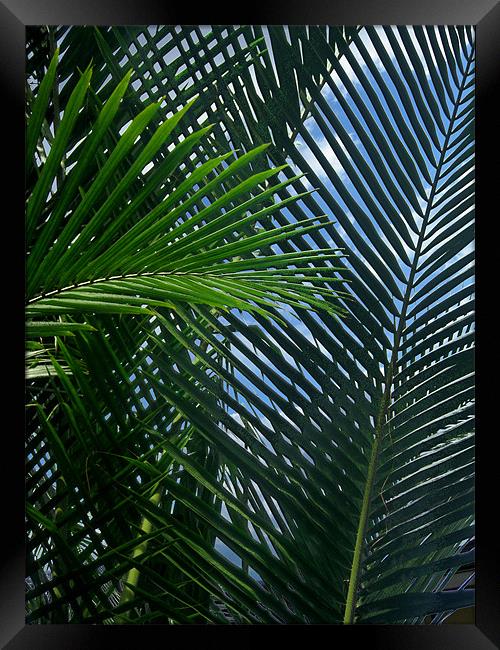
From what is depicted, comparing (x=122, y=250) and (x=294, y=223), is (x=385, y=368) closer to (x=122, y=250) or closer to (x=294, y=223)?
(x=294, y=223)

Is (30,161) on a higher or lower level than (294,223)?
higher

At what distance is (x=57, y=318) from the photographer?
0.85m

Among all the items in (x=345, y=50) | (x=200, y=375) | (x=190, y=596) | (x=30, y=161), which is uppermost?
(x=30, y=161)

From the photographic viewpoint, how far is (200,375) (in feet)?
2.77

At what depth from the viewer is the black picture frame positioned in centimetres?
85

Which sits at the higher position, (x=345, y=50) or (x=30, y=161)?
(x=30, y=161)

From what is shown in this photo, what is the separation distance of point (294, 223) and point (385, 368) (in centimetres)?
25
